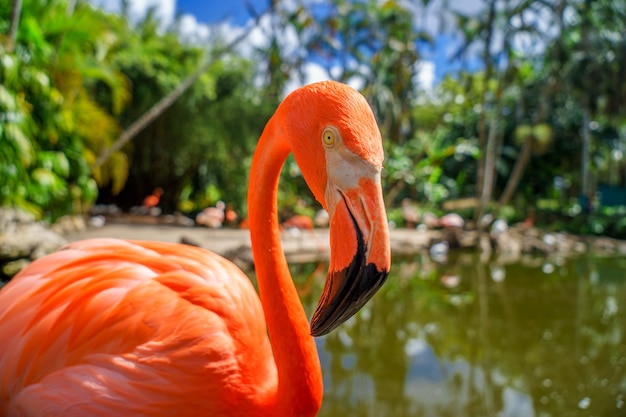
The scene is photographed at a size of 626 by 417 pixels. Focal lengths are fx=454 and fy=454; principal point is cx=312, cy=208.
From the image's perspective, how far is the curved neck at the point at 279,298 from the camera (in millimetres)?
1140

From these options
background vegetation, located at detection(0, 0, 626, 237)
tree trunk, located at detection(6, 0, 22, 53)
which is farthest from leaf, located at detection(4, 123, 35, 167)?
background vegetation, located at detection(0, 0, 626, 237)

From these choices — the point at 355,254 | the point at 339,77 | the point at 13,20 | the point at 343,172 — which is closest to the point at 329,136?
the point at 343,172

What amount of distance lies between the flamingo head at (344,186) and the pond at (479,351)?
167 cm

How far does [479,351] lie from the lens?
324 cm

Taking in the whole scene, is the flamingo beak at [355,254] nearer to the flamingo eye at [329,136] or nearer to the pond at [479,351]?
the flamingo eye at [329,136]

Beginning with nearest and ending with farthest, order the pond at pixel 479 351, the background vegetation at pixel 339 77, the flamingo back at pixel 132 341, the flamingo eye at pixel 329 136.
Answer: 1. the flamingo eye at pixel 329 136
2. the flamingo back at pixel 132 341
3. the pond at pixel 479 351
4. the background vegetation at pixel 339 77

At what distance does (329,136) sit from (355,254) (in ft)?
0.86

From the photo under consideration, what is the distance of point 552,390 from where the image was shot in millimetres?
2607

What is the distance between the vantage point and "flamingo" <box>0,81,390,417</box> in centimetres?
102

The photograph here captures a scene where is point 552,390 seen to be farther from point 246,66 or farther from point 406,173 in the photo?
point 246,66

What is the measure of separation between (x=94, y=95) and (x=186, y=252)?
10.8 meters

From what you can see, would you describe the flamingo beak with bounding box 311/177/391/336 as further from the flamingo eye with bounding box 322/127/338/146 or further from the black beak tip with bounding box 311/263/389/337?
the flamingo eye with bounding box 322/127/338/146

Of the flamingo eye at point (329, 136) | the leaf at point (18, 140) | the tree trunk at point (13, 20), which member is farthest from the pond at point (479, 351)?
the tree trunk at point (13, 20)

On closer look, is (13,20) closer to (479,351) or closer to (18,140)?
(18,140)
